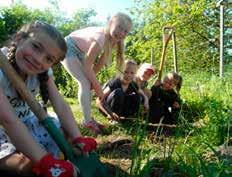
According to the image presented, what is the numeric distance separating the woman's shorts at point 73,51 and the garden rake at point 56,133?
1.96m

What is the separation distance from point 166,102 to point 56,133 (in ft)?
9.71

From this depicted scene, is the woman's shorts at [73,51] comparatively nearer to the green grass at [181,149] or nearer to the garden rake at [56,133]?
the green grass at [181,149]

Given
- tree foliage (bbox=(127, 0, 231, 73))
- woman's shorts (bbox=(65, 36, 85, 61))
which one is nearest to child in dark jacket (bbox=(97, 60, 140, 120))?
woman's shorts (bbox=(65, 36, 85, 61))

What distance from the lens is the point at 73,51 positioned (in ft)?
13.4

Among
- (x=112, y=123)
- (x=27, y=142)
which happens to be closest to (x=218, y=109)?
(x=112, y=123)

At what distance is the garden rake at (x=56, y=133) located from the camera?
2.00 meters

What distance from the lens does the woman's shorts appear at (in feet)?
13.3

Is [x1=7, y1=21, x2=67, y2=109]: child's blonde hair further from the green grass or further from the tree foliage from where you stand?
the tree foliage

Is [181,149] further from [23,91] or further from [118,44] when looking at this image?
[118,44]

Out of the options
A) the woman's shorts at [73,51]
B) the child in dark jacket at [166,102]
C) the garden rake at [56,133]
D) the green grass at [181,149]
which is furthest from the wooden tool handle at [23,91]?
the child in dark jacket at [166,102]

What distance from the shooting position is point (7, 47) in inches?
94.6

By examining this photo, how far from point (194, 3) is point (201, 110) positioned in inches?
430

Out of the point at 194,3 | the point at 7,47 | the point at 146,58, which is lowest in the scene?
the point at 146,58

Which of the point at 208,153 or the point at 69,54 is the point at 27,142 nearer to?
the point at 208,153
